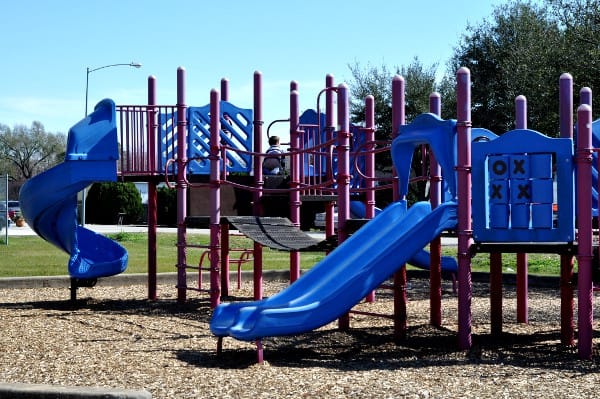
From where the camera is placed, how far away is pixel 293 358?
27.3 feet

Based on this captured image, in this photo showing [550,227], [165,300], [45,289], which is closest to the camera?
[550,227]

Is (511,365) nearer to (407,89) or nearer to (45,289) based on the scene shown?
(45,289)

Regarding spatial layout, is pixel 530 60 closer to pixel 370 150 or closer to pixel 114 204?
pixel 370 150

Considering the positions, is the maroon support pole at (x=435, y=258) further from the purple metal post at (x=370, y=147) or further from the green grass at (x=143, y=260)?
the green grass at (x=143, y=260)

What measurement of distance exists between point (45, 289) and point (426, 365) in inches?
365

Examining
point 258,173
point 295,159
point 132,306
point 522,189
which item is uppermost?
point 295,159

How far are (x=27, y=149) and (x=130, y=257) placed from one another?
8886 cm

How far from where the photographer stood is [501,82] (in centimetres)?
3875

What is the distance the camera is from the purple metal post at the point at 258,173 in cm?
1279

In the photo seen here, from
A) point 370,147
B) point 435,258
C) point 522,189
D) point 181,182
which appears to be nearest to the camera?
point 522,189

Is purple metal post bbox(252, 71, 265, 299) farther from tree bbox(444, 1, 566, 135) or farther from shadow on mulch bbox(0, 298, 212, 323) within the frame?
tree bbox(444, 1, 566, 135)

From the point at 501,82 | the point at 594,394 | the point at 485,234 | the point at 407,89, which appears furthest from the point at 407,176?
the point at 407,89

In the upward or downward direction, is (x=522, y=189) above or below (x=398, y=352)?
above

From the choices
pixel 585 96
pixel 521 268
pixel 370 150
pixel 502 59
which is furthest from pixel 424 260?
pixel 502 59
